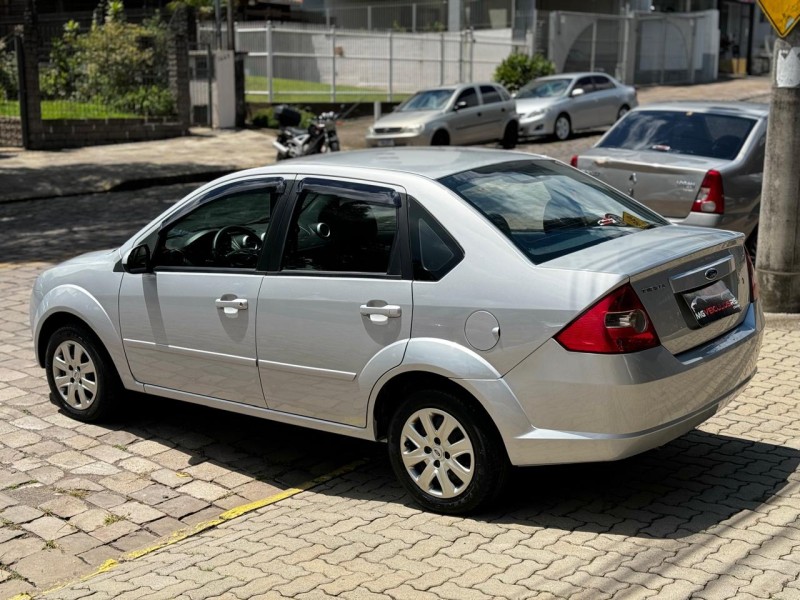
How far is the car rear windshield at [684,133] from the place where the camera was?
10320 mm

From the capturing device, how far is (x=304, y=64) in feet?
99.9

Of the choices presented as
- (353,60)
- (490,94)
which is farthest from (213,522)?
(353,60)

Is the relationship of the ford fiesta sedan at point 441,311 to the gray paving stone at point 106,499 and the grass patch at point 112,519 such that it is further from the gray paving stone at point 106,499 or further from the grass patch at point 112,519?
the grass patch at point 112,519

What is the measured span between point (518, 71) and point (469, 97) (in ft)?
30.5

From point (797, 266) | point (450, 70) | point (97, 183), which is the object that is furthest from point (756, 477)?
point (450, 70)

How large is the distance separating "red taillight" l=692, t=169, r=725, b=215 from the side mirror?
553 cm

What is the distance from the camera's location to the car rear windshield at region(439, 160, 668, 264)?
5098 millimetres

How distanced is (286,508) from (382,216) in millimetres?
1520

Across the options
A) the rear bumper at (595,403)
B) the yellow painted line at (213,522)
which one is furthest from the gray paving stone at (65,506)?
the rear bumper at (595,403)

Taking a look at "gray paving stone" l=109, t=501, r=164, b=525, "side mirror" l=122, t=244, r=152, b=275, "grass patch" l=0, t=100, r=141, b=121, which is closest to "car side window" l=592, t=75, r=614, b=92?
"grass patch" l=0, t=100, r=141, b=121

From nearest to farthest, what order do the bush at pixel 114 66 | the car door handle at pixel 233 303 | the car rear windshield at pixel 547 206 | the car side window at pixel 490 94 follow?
1. the car rear windshield at pixel 547 206
2. the car door handle at pixel 233 303
3. the bush at pixel 114 66
4. the car side window at pixel 490 94

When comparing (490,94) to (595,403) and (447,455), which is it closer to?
(447,455)

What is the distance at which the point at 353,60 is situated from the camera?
105ft

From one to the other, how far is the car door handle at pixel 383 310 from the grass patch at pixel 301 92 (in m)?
24.0
